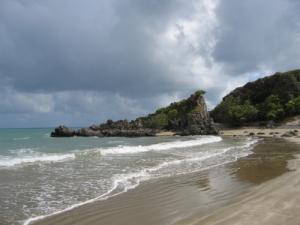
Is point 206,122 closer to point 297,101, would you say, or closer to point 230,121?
point 230,121

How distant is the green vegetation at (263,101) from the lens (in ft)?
328

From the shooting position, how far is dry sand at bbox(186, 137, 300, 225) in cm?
870

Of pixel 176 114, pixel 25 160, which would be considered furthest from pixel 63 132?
pixel 25 160

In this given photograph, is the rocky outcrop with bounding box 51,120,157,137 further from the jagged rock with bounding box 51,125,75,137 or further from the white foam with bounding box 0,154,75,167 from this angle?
the white foam with bounding box 0,154,75,167

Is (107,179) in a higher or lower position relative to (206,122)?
lower

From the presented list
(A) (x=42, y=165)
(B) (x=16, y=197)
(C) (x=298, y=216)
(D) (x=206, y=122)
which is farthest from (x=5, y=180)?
(D) (x=206, y=122)

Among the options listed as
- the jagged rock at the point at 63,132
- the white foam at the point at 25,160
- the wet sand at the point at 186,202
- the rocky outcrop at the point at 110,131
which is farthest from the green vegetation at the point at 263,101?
the wet sand at the point at 186,202

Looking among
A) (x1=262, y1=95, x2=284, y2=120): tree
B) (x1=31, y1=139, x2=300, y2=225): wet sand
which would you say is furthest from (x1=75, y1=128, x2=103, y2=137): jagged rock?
(x1=31, y1=139, x2=300, y2=225): wet sand

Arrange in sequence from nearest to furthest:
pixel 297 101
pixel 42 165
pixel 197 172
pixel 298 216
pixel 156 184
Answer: pixel 298 216, pixel 156 184, pixel 197 172, pixel 42 165, pixel 297 101

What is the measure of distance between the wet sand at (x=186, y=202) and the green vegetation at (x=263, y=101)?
8764 centimetres

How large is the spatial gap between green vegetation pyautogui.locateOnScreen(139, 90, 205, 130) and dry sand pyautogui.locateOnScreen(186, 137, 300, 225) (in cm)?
8526

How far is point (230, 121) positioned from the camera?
10531 cm

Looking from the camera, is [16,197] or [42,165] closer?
[16,197]

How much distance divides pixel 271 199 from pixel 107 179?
788 cm
